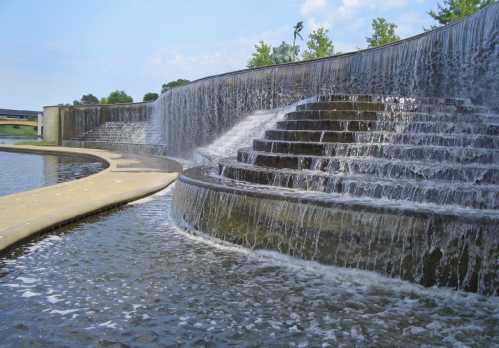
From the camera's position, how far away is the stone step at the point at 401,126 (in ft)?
Result: 26.1

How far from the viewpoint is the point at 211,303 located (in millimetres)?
4539

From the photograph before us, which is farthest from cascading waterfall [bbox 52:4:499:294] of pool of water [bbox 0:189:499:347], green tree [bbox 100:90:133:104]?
green tree [bbox 100:90:133:104]

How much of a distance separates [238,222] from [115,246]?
155 cm

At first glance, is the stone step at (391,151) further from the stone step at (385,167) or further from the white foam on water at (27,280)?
the white foam on water at (27,280)

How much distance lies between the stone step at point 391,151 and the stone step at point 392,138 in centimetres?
29

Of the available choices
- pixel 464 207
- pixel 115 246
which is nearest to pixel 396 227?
pixel 464 207

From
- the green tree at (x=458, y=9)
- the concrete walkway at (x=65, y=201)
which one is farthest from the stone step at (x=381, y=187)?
the green tree at (x=458, y=9)

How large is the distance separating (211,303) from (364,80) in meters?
12.3

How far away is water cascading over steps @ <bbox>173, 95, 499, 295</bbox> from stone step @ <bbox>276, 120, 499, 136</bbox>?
0.02 metres

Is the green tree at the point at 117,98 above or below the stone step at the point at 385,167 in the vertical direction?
above

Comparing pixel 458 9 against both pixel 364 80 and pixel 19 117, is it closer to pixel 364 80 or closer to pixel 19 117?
pixel 364 80

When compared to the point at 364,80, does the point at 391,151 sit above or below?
below

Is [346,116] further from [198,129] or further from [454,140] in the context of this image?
[198,129]

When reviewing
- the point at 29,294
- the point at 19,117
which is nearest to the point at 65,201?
the point at 29,294
